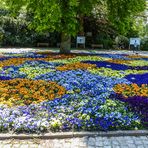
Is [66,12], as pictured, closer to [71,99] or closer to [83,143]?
[71,99]

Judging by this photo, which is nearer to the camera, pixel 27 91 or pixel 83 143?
pixel 83 143

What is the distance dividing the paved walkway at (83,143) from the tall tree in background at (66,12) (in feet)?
29.8

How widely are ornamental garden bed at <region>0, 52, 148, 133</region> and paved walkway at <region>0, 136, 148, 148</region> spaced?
13.3 inches

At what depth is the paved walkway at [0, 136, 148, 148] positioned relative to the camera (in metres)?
5.19

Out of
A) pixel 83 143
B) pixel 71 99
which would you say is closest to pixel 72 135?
pixel 83 143

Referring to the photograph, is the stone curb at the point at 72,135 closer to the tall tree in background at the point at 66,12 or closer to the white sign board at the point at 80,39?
the tall tree in background at the point at 66,12

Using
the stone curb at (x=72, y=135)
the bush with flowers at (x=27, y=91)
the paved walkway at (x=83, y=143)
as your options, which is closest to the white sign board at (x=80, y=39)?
the bush with flowers at (x=27, y=91)

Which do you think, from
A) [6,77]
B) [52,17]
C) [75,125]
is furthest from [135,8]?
[75,125]

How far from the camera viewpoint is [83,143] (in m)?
5.30

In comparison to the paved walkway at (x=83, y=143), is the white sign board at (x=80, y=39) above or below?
above

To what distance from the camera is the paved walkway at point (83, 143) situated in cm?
519

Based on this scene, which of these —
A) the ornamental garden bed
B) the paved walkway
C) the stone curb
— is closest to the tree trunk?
the ornamental garden bed

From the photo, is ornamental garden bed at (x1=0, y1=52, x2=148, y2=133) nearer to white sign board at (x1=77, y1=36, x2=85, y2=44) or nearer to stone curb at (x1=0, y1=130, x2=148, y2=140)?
stone curb at (x1=0, y1=130, x2=148, y2=140)

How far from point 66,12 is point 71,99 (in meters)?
8.35
